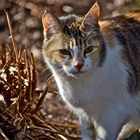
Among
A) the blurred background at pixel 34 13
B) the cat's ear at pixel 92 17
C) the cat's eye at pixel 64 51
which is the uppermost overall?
the cat's ear at pixel 92 17

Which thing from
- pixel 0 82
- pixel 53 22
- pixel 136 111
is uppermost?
pixel 53 22

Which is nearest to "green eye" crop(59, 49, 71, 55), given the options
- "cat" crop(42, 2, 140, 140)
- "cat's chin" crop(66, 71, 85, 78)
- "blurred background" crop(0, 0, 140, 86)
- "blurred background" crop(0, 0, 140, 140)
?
"cat" crop(42, 2, 140, 140)

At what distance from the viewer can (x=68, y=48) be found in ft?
11.3

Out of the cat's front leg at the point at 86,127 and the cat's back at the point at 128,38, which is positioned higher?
the cat's back at the point at 128,38

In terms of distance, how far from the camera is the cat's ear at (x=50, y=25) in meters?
3.47

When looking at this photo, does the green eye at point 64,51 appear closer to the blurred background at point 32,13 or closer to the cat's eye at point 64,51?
the cat's eye at point 64,51

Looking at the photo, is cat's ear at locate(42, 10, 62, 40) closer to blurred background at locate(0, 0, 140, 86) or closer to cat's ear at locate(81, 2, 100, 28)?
cat's ear at locate(81, 2, 100, 28)

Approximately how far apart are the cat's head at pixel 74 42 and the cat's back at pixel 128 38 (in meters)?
0.13

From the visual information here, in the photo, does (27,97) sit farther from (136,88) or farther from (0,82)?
(136,88)

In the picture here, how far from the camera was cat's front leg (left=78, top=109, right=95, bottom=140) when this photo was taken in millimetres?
3800

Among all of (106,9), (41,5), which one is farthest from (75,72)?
(41,5)

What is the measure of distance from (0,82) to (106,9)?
2264mm

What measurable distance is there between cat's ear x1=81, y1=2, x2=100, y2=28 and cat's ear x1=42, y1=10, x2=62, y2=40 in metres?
0.13

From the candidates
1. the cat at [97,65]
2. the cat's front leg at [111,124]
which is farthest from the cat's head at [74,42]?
the cat's front leg at [111,124]
